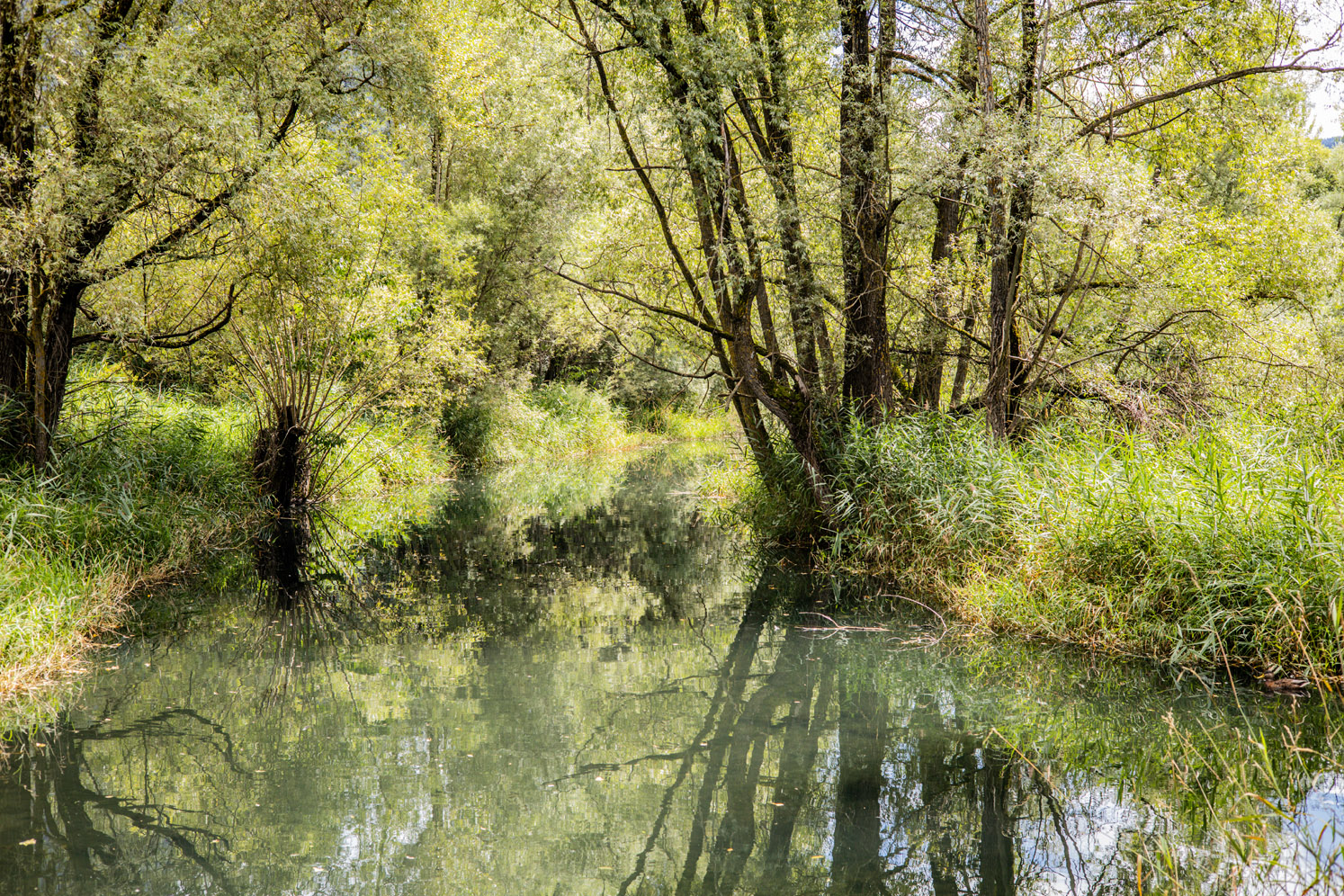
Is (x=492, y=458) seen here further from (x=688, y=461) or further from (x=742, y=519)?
(x=742, y=519)

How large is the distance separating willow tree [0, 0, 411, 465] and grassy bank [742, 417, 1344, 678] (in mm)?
7431

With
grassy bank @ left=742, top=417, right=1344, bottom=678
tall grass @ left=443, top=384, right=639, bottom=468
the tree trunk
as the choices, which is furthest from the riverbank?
the tree trunk

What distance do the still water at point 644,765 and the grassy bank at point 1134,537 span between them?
42cm

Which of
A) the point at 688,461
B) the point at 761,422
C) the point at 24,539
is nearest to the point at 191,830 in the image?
the point at 24,539

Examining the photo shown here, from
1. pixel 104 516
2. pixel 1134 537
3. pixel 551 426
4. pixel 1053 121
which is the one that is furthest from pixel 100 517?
pixel 551 426

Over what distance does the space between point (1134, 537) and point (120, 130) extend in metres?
9.17

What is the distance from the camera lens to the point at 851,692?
7.05 m

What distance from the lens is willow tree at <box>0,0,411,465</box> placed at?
834 cm

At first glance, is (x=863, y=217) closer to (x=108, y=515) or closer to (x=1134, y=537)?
(x=1134, y=537)

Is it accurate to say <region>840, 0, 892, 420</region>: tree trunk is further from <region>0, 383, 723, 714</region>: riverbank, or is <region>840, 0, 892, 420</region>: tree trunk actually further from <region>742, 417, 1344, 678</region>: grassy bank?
<region>0, 383, 723, 714</region>: riverbank

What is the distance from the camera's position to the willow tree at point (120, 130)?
8.34 metres

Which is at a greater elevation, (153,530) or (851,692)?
(153,530)

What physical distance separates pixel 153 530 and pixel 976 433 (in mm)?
8840

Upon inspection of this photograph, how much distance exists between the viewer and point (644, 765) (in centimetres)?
579
